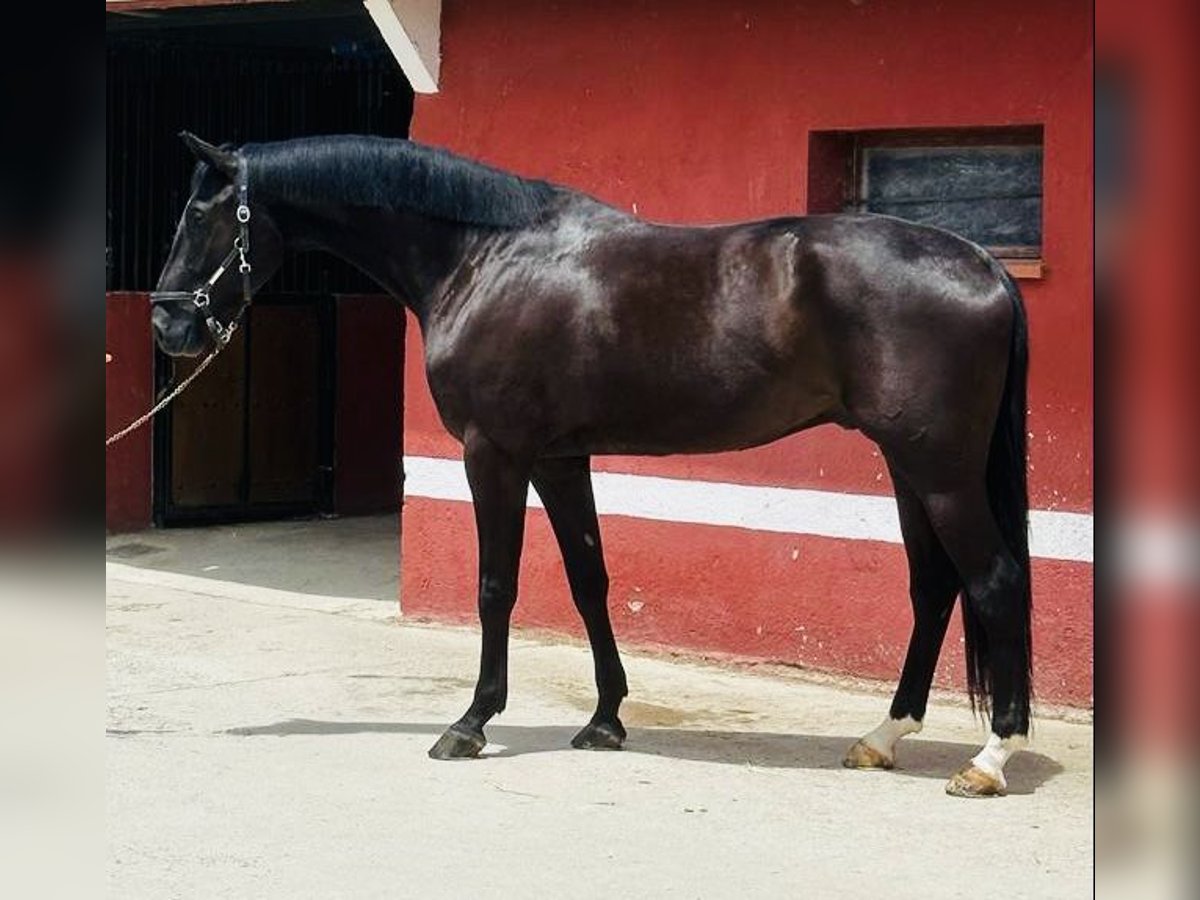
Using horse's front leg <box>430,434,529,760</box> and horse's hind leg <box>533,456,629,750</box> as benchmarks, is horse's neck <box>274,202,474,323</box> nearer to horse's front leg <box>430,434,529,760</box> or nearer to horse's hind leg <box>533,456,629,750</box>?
horse's front leg <box>430,434,529,760</box>

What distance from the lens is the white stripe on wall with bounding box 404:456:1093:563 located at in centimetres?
651

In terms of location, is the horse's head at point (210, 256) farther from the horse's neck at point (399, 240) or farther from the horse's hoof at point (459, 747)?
the horse's hoof at point (459, 747)

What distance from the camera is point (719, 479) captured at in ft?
24.4

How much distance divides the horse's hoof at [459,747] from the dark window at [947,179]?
263 centimetres

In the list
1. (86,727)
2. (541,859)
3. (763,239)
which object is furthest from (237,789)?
(86,727)

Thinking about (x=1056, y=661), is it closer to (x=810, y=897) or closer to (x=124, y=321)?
(x=810, y=897)

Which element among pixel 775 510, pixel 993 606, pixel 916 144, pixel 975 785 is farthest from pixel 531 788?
pixel 916 144

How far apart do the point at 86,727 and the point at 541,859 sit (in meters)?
3.46

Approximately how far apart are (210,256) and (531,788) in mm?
2024

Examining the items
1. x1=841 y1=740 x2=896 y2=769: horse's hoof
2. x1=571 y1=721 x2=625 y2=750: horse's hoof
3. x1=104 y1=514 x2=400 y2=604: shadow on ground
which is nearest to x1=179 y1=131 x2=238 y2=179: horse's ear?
x1=571 y1=721 x2=625 y2=750: horse's hoof

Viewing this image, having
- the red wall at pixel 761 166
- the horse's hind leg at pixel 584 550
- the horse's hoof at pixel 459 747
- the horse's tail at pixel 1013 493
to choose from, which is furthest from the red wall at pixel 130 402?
the horse's tail at pixel 1013 493

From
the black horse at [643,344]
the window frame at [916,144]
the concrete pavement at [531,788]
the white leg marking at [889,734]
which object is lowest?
the concrete pavement at [531,788]

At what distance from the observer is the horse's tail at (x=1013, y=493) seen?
5.38 m

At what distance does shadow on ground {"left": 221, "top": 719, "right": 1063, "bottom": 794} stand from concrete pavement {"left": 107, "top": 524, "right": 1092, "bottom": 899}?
0.02 meters
